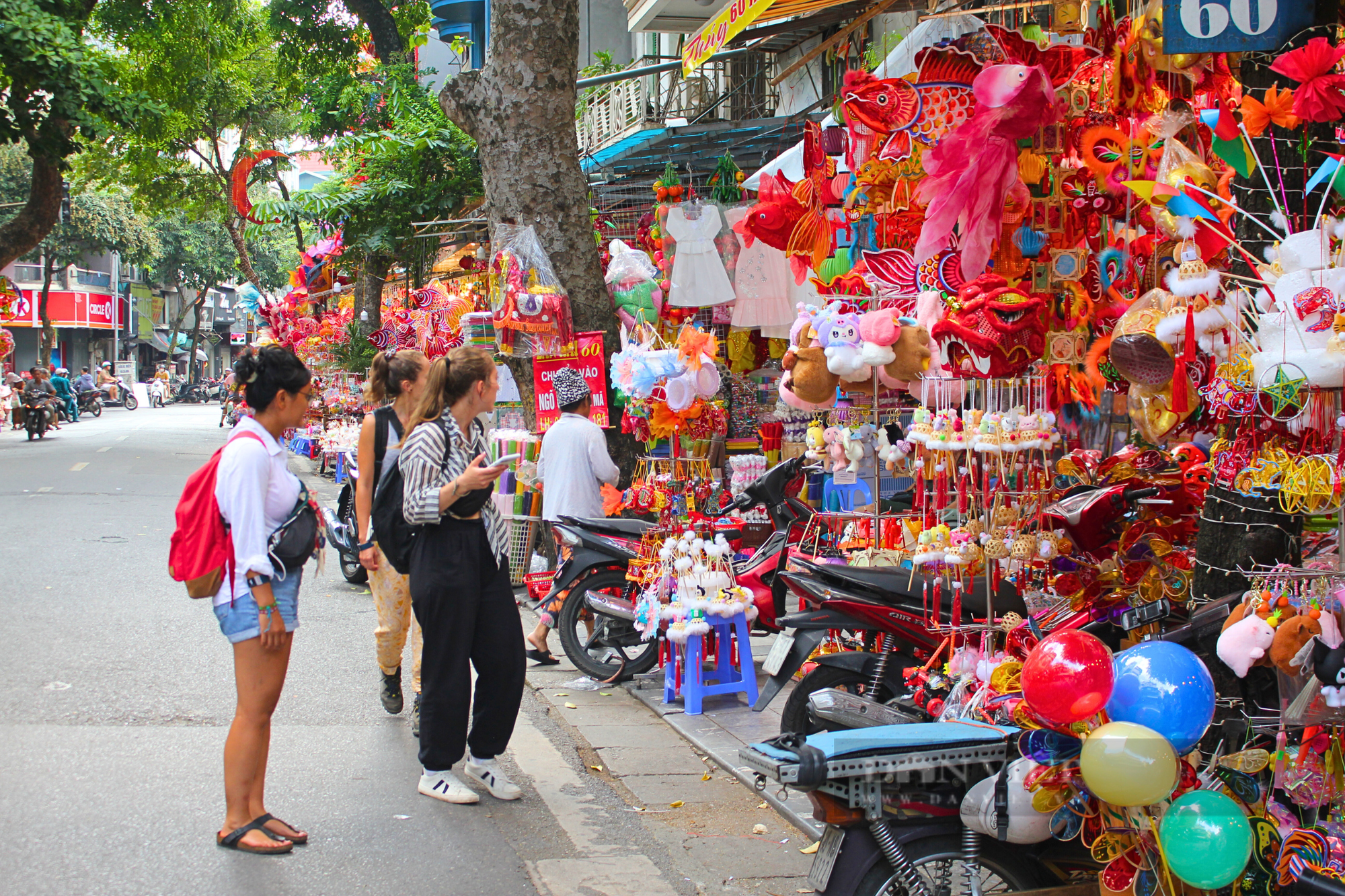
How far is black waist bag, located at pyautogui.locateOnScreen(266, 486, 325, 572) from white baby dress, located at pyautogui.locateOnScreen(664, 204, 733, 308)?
474 centimetres

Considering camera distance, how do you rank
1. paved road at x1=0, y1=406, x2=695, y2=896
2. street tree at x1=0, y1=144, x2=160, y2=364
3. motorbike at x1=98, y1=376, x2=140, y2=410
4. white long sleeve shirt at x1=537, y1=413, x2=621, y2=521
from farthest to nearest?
motorbike at x1=98, y1=376, x2=140, y2=410
street tree at x1=0, y1=144, x2=160, y2=364
white long sleeve shirt at x1=537, y1=413, x2=621, y2=521
paved road at x1=0, y1=406, x2=695, y2=896

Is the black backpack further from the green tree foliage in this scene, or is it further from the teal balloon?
the green tree foliage

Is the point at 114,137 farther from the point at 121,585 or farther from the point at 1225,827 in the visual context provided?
the point at 1225,827

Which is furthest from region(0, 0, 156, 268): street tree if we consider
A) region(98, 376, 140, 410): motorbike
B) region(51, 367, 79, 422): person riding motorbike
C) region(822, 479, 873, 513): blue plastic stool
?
region(98, 376, 140, 410): motorbike

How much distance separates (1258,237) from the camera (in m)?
3.56

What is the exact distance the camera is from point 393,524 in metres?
4.55

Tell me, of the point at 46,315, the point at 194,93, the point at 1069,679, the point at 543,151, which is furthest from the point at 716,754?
the point at 46,315

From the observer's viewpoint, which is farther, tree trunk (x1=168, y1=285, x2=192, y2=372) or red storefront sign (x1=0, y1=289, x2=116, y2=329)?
tree trunk (x1=168, y1=285, x2=192, y2=372)

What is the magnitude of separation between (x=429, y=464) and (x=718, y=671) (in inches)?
94.6

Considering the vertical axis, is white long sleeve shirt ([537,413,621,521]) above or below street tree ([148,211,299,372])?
below

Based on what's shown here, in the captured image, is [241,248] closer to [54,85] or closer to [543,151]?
[54,85]

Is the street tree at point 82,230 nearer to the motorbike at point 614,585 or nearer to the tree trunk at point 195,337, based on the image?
the tree trunk at point 195,337

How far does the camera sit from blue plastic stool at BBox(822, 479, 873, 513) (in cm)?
620

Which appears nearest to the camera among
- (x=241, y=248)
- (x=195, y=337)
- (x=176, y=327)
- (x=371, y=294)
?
(x=371, y=294)
